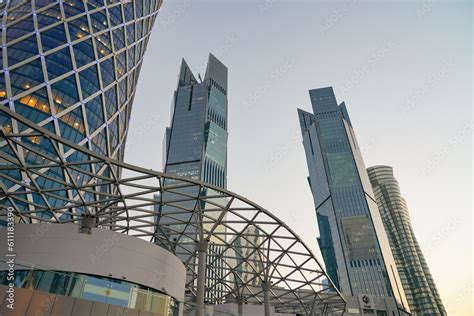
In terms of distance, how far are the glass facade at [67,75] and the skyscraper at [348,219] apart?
Answer: 404 ft

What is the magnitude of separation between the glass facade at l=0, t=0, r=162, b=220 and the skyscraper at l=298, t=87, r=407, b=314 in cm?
12310

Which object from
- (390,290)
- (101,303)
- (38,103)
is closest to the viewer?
(101,303)

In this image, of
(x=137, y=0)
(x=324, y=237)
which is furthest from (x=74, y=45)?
(x=324, y=237)

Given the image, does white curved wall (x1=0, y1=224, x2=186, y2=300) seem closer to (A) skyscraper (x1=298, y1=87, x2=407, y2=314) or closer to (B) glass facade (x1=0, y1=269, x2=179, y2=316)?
(B) glass facade (x1=0, y1=269, x2=179, y2=316)

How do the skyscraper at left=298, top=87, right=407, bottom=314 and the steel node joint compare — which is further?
the skyscraper at left=298, top=87, right=407, bottom=314

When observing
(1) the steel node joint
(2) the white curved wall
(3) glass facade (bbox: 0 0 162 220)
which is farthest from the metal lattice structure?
(1) the steel node joint

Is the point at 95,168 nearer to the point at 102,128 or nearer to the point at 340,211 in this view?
the point at 102,128

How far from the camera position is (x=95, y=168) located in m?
58.4

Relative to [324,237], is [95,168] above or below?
below

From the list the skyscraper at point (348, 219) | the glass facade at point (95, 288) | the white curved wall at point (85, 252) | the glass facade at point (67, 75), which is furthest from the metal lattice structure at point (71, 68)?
the skyscraper at point (348, 219)

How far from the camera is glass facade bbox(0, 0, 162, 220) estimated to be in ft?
171

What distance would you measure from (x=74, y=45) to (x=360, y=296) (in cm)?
9871

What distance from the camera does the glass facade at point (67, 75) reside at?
5197 cm

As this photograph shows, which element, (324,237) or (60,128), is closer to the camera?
(60,128)
